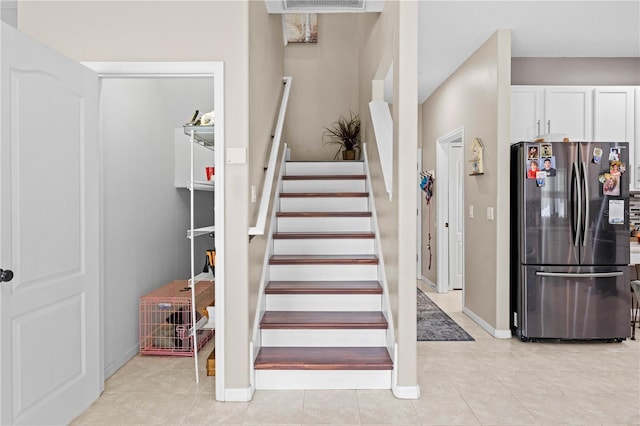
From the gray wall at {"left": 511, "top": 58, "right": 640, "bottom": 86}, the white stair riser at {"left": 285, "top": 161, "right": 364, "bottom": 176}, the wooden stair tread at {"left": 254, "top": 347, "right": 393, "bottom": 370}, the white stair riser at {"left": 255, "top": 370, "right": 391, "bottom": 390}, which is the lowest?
the white stair riser at {"left": 255, "top": 370, "right": 391, "bottom": 390}

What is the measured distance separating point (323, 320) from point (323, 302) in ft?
0.77

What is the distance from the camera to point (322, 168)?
5.04m

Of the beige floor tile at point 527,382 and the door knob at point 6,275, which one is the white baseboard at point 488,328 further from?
the door knob at point 6,275

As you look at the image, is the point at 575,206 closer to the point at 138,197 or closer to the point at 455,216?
the point at 455,216

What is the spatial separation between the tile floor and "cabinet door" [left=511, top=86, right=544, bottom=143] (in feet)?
6.89

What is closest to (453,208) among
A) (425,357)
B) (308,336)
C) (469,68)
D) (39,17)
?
(469,68)

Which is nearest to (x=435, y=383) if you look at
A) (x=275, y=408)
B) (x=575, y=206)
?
(x=275, y=408)

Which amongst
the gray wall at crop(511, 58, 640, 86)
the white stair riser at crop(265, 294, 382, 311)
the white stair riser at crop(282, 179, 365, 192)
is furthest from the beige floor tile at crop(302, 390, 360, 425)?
the gray wall at crop(511, 58, 640, 86)

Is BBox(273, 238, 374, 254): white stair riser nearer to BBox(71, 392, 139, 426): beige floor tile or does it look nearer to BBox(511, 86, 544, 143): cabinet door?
BBox(71, 392, 139, 426): beige floor tile

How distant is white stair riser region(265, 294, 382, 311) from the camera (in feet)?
11.0

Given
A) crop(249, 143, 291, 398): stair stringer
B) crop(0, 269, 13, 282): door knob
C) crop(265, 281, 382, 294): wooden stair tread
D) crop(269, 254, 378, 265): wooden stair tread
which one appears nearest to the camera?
crop(0, 269, 13, 282): door knob

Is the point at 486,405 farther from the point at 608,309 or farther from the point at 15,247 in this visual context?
the point at 15,247

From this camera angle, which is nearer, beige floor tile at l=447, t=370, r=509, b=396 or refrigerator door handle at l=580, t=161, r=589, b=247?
beige floor tile at l=447, t=370, r=509, b=396

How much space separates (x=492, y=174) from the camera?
414cm
